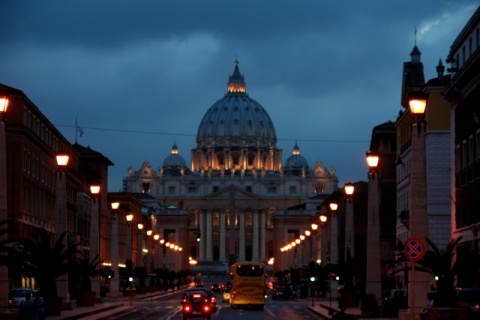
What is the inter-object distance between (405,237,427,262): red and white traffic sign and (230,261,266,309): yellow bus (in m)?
46.7

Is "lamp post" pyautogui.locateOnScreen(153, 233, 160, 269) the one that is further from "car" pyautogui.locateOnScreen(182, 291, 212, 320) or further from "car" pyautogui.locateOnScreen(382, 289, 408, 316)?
"car" pyautogui.locateOnScreen(382, 289, 408, 316)

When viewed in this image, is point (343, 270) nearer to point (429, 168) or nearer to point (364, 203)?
point (429, 168)

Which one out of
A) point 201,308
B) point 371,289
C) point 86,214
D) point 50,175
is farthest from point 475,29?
point 86,214

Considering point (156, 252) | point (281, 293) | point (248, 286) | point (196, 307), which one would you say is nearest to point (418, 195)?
point (196, 307)

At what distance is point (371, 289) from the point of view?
196ft

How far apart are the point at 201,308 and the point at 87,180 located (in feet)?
251

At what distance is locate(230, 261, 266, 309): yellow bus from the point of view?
83125 mm

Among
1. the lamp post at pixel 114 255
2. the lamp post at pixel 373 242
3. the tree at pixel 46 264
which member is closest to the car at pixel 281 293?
the lamp post at pixel 114 255

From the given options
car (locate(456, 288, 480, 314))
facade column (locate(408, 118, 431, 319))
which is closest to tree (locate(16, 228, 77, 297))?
car (locate(456, 288, 480, 314))

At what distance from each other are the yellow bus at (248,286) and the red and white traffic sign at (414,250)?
46.7 metres

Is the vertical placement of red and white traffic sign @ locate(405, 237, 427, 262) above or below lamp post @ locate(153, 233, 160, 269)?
above

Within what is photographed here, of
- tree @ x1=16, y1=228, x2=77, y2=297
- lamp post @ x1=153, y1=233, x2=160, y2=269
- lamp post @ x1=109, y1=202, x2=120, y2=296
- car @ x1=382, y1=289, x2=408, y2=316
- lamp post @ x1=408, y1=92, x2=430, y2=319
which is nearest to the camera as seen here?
lamp post @ x1=408, y1=92, x2=430, y2=319

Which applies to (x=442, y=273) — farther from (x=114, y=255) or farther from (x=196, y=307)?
(x=114, y=255)

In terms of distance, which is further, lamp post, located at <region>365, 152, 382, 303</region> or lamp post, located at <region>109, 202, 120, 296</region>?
lamp post, located at <region>109, 202, 120, 296</region>
